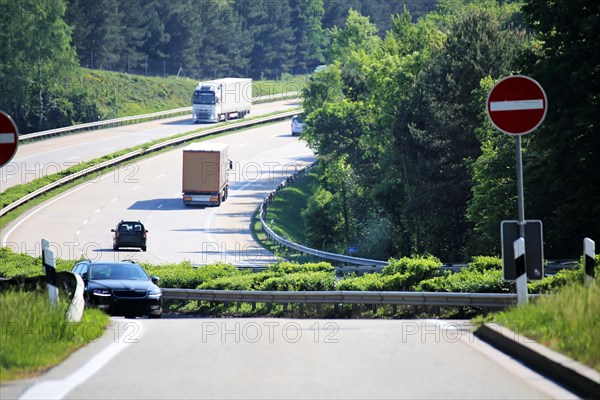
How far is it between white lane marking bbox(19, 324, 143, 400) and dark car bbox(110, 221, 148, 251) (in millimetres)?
44715

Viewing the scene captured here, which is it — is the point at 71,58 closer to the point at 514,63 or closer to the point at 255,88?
the point at 255,88

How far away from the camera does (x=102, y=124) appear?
358 feet

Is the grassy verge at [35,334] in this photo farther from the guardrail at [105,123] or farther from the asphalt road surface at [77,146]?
the guardrail at [105,123]

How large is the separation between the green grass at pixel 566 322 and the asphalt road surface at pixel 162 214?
38891 millimetres

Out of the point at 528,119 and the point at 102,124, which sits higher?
the point at 102,124

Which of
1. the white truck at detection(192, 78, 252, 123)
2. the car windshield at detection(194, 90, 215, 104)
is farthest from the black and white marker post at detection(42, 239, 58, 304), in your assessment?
the car windshield at detection(194, 90, 215, 104)

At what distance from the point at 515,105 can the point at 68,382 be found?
240 inches

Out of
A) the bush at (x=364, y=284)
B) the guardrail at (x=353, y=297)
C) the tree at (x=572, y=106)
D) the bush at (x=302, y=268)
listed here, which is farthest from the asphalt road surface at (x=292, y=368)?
the tree at (x=572, y=106)

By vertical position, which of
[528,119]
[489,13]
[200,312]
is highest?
[489,13]

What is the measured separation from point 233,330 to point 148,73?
132900mm

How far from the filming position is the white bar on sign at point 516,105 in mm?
13867

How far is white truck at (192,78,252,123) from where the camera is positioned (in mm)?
110062

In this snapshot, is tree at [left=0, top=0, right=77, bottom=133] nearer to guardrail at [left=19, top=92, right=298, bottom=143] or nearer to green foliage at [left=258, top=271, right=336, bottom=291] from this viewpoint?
guardrail at [left=19, top=92, right=298, bottom=143]

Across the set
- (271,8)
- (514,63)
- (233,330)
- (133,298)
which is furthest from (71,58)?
(233,330)
